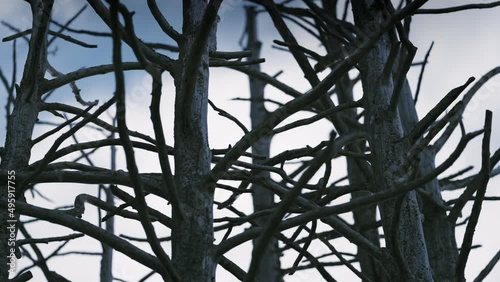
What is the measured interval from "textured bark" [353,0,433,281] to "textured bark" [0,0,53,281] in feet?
4.55

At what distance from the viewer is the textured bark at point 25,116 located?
2.17m

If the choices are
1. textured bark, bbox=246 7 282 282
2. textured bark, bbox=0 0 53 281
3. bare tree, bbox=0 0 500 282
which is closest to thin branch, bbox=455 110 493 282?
bare tree, bbox=0 0 500 282

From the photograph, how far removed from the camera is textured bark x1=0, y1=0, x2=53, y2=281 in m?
2.17

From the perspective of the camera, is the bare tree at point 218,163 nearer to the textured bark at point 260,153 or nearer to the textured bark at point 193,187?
the textured bark at point 193,187

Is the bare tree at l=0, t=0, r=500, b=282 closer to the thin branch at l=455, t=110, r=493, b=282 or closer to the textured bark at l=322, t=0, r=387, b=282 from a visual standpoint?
the thin branch at l=455, t=110, r=493, b=282

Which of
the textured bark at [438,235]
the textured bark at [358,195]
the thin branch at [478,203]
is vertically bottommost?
the thin branch at [478,203]

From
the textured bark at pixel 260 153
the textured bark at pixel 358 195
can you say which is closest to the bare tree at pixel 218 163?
the textured bark at pixel 358 195

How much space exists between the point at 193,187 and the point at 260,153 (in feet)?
17.0

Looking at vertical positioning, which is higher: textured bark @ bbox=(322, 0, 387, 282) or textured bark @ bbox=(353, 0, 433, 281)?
textured bark @ bbox=(322, 0, 387, 282)

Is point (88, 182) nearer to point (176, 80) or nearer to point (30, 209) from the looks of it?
point (30, 209)

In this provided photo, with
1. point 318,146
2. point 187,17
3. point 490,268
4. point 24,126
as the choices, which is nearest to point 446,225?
point 490,268

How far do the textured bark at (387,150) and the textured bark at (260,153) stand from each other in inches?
86.4

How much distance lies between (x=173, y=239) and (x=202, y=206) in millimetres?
129

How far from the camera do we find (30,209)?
1.46 m
